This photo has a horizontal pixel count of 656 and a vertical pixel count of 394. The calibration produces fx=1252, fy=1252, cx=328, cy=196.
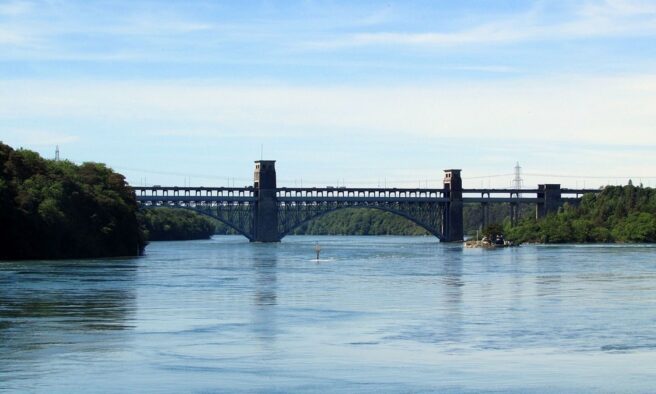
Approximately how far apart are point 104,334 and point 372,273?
3738 centimetres

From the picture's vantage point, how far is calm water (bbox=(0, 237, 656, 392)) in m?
25.3

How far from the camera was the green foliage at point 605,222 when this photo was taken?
471ft

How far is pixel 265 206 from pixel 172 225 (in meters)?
25.2

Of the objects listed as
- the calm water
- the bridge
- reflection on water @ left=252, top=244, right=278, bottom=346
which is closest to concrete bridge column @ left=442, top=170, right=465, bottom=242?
the bridge

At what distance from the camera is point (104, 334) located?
32.8 metres

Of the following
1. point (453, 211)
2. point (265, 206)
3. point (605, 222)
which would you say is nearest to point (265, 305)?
point (605, 222)

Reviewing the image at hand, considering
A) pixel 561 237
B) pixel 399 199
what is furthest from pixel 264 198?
pixel 561 237

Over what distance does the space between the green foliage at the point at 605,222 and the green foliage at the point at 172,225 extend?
162ft

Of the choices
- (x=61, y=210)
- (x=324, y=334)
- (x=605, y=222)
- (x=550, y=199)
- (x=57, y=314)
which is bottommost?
(x=324, y=334)

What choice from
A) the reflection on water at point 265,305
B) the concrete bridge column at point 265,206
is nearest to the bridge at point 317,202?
the concrete bridge column at point 265,206

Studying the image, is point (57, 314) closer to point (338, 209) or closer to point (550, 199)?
point (338, 209)

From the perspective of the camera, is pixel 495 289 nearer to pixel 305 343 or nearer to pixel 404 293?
pixel 404 293

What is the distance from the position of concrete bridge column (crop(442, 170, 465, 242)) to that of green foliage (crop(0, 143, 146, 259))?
262ft

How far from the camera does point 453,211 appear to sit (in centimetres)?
17462
